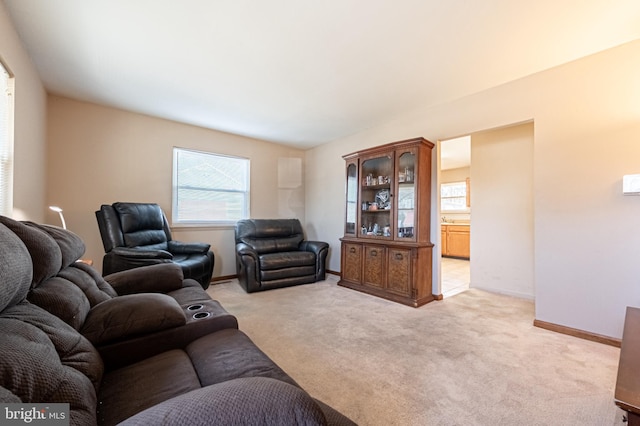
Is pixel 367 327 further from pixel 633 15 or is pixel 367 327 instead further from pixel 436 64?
pixel 633 15

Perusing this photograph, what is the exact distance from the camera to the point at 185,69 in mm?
2531

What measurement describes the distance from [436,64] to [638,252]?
2.25 meters

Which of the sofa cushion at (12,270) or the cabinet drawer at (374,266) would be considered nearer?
the sofa cushion at (12,270)

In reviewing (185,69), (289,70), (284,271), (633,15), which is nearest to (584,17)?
(633,15)

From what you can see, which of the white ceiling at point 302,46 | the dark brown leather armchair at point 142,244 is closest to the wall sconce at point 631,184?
the white ceiling at point 302,46

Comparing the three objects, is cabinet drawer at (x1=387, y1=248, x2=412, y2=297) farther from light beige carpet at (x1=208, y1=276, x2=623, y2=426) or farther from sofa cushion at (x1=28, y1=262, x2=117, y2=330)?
sofa cushion at (x1=28, y1=262, x2=117, y2=330)

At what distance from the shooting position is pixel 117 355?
1088 millimetres

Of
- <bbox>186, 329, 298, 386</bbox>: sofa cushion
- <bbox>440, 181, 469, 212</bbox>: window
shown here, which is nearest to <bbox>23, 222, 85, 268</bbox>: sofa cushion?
<bbox>186, 329, 298, 386</bbox>: sofa cushion

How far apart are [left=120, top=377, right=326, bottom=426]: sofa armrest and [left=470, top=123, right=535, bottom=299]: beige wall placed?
153 inches

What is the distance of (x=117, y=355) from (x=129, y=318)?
0.47ft

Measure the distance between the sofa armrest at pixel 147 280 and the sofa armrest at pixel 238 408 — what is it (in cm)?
151

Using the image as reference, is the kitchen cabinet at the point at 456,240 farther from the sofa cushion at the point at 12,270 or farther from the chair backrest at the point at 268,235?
the sofa cushion at the point at 12,270
